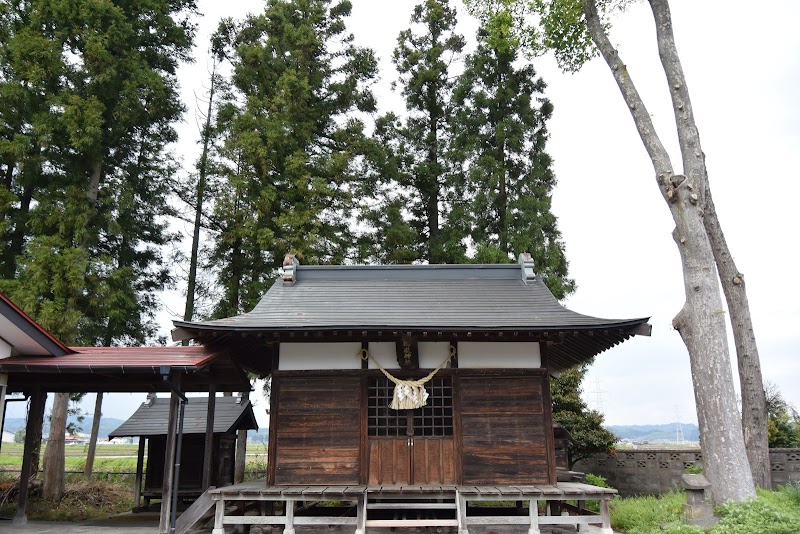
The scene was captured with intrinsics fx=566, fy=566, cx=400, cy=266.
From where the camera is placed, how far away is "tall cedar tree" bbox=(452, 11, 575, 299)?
16.7m

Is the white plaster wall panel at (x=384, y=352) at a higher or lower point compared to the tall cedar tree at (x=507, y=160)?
lower

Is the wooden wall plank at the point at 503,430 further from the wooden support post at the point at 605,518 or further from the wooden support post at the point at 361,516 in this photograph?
the wooden support post at the point at 361,516

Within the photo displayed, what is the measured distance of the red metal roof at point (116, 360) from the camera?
8711mm

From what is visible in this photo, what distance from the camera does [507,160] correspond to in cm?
1825

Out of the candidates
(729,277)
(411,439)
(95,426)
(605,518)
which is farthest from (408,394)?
(95,426)

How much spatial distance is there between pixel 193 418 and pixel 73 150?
774 cm

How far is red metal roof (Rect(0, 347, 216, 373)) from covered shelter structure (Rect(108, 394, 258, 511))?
2.80 m

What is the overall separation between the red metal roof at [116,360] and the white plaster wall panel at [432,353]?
3454 mm

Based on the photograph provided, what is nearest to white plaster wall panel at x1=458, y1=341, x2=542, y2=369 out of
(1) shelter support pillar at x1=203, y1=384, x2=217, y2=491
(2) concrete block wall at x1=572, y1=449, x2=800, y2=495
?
(1) shelter support pillar at x1=203, y1=384, x2=217, y2=491

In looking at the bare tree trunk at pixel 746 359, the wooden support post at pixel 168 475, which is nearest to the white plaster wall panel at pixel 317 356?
the wooden support post at pixel 168 475

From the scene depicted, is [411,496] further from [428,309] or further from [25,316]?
[25,316]

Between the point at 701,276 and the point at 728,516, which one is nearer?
the point at 728,516

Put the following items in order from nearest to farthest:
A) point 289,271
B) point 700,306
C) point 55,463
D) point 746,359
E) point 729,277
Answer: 1. point 700,306
2. point 289,271
3. point 746,359
4. point 729,277
5. point 55,463

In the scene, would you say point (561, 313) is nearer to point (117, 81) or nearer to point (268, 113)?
point (268, 113)
